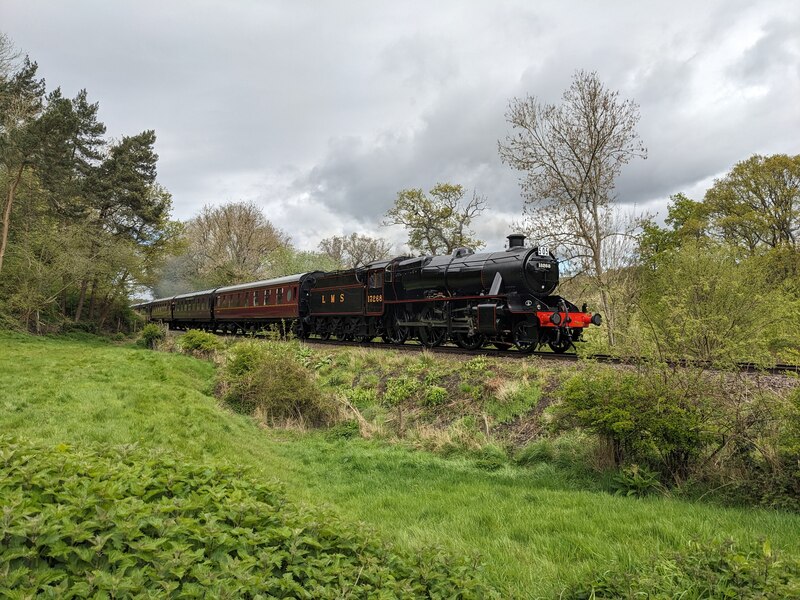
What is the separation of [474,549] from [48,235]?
32751 mm

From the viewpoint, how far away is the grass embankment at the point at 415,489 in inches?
188

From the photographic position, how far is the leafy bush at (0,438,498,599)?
2.92 meters

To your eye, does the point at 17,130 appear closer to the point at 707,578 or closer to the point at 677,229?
the point at 707,578

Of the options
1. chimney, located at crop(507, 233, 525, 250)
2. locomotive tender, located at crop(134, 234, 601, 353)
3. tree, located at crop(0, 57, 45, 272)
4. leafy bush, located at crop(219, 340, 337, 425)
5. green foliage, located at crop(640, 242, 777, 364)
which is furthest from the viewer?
tree, located at crop(0, 57, 45, 272)

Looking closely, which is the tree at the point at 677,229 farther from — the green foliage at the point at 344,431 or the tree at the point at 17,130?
the tree at the point at 17,130

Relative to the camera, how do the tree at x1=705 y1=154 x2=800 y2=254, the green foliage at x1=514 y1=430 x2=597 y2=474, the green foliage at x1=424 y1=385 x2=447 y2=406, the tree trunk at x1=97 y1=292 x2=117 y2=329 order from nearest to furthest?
the green foliage at x1=514 y1=430 x2=597 y2=474
the green foliage at x1=424 y1=385 x2=447 y2=406
the tree at x1=705 y1=154 x2=800 y2=254
the tree trunk at x1=97 y1=292 x2=117 y2=329

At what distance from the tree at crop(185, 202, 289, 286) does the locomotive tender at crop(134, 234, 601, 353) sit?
911 inches

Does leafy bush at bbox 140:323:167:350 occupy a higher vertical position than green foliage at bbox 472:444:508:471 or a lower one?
higher

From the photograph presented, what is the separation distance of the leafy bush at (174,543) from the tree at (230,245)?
45859 mm

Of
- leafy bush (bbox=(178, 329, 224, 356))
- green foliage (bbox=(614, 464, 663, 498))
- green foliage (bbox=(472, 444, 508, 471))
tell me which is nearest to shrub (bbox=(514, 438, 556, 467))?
green foliage (bbox=(472, 444, 508, 471))

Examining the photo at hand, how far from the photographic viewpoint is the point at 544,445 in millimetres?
8570

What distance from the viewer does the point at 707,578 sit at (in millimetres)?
3734

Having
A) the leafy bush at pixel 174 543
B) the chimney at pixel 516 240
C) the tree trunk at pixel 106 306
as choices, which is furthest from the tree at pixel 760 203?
the tree trunk at pixel 106 306

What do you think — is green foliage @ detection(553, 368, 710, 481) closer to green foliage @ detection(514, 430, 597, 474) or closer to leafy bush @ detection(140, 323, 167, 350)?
green foliage @ detection(514, 430, 597, 474)
